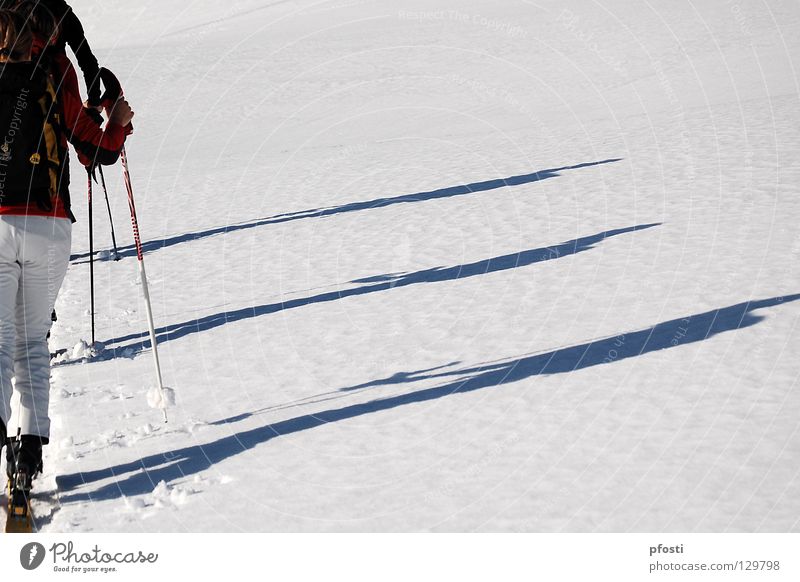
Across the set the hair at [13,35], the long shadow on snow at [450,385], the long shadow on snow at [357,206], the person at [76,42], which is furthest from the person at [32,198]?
the long shadow on snow at [357,206]

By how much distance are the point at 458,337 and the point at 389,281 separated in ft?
6.33

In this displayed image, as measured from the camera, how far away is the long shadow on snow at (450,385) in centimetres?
498

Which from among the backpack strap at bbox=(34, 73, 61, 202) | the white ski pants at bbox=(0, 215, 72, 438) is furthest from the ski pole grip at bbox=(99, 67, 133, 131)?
the white ski pants at bbox=(0, 215, 72, 438)

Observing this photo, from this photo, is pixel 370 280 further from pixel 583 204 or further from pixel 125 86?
pixel 125 86

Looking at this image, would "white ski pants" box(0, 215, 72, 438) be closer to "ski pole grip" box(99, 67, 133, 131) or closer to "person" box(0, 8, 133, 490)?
"person" box(0, 8, 133, 490)

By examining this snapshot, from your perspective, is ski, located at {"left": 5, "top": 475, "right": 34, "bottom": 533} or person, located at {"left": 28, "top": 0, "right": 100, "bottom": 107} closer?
ski, located at {"left": 5, "top": 475, "right": 34, "bottom": 533}

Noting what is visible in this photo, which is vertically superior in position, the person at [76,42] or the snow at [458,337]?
the person at [76,42]

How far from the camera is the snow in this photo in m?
4.54

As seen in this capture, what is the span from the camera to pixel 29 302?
15.1 feet

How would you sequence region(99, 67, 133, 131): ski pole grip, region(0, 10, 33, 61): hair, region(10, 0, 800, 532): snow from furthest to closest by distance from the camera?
region(99, 67, 133, 131): ski pole grip, region(10, 0, 800, 532): snow, region(0, 10, 33, 61): hair

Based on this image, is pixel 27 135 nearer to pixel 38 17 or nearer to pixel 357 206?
pixel 38 17

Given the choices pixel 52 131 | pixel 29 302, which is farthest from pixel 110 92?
pixel 29 302

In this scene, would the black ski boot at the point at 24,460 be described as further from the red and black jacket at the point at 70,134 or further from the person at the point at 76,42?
the person at the point at 76,42
